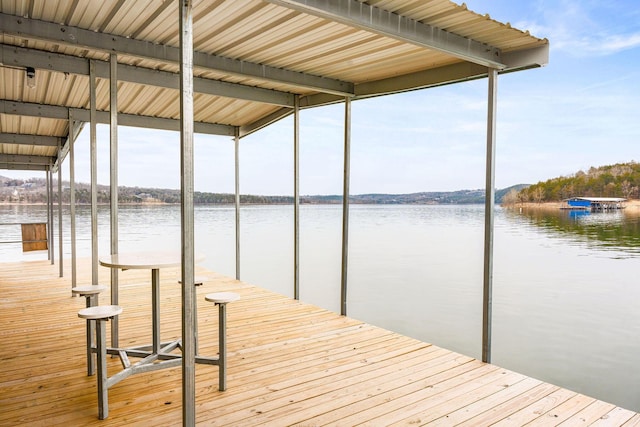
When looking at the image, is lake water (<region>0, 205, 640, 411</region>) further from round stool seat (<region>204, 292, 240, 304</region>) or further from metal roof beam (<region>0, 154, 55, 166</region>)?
A: metal roof beam (<region>0, 154, 55, 166</region>)

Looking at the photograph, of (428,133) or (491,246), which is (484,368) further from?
(428,133)

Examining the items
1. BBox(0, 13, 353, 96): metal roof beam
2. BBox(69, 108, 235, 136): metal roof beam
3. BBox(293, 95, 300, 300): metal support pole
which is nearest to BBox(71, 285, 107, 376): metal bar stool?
BBox(0, 13, 353, 96): metal roof beam

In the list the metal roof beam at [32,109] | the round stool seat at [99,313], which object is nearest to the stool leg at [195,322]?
the round stool seat at [99,313]

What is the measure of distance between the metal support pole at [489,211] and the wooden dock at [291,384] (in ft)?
0.82

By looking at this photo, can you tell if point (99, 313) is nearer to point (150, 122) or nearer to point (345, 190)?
point (345, 190)

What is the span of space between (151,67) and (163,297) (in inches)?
122

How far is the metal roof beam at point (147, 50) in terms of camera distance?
9.93 ft

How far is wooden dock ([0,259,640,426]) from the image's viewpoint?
2.48 metres

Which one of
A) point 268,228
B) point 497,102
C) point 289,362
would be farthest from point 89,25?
point 268,228

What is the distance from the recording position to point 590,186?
5.77 m

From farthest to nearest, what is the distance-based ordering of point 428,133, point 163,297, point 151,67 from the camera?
point 428,133 → point 163,297 → point 151,67

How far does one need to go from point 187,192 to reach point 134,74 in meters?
2.86

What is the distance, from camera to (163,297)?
5762mm

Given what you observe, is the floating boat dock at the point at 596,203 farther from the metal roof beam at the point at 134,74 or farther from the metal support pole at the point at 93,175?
the metal support pole at the point at 93,175
